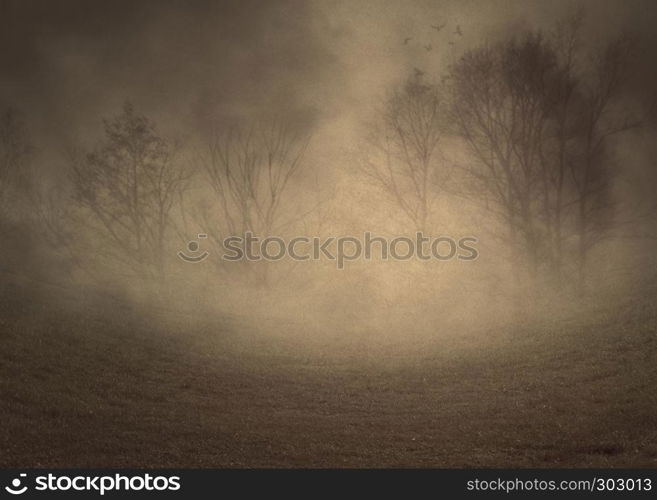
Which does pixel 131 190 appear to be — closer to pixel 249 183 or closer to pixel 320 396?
pixel 249 183

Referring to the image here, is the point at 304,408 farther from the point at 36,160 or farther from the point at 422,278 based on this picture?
the point at 36,160

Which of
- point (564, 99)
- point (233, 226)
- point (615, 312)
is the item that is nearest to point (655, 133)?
point (564, 99)

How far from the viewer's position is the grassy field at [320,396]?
27.6 ft

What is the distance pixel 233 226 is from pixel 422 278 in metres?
8.37

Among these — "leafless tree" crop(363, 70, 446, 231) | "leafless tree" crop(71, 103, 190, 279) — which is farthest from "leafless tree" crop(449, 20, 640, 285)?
"leafless tree" crop(71, 103, 190, 279)

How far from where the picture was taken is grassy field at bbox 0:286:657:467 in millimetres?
8406

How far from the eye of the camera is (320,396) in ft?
38.3

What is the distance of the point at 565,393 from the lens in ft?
36.5

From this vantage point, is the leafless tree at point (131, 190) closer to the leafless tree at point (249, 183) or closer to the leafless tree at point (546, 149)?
the leafless tree at point (249, 183)

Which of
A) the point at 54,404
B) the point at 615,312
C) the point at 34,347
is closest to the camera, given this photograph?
the point at 54,404

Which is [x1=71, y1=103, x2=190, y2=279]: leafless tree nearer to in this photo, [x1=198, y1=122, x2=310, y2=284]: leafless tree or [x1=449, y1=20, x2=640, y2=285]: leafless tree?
[x1=198, y1=122, x2=310, y2=284]: leafless tree

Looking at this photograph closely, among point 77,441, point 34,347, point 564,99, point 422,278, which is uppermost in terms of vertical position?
point 564,99

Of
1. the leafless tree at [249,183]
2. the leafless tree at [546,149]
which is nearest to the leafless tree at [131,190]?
the leafless tree at [249,183]

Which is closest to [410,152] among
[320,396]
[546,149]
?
[546,149]
